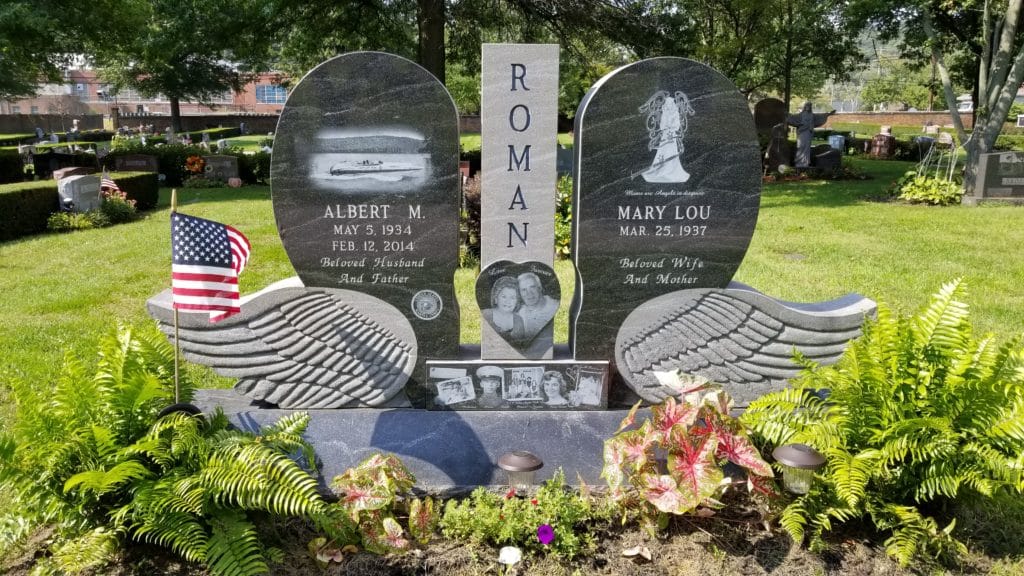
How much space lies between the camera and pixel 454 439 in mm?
4707

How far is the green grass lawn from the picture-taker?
759 centimetres

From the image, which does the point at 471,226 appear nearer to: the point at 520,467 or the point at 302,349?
the point at 302,349

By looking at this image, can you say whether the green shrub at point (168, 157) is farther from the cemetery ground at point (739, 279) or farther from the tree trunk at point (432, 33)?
the tree trunk at point (432, 33)

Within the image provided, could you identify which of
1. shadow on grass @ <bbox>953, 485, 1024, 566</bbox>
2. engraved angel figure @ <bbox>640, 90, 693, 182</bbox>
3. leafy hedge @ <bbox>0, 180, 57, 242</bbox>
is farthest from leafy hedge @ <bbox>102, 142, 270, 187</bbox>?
shadow on grass @ <bbox>953, 485, 1024, 566</bbox>

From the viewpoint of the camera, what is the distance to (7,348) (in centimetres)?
686

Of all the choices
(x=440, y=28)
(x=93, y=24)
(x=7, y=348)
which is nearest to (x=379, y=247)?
(x=7, y=348)

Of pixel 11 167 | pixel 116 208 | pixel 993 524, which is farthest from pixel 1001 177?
pixel 11 167

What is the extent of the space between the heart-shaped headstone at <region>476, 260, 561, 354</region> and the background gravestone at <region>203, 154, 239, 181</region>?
1871 cm

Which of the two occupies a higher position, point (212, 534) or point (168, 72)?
point (168, 72)

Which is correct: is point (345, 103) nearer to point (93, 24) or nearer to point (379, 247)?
point (379, 247)

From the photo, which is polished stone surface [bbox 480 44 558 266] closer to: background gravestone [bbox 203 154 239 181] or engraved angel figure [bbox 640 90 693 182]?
engraved angel figure [bbox 640 90 693 182]

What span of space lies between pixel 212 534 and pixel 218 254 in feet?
4.89

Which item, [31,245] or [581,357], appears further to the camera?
[31,245]

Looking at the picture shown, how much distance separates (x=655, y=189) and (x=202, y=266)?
2817mm
